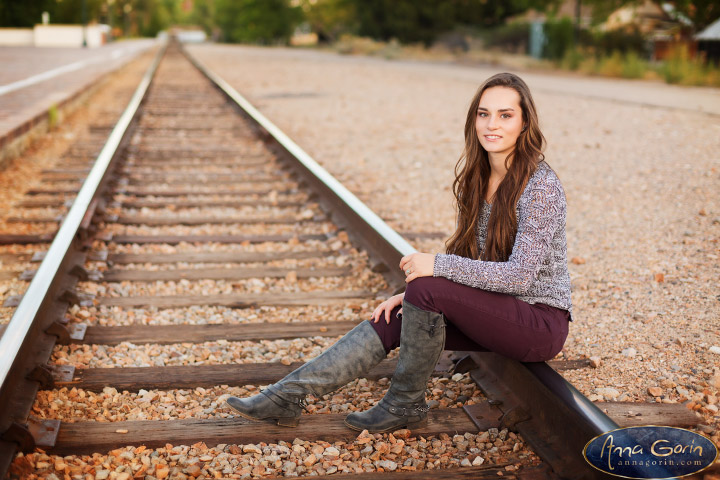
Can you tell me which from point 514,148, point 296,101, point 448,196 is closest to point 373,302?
point 514,148

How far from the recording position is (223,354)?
3125 mm

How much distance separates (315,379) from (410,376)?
33 cm

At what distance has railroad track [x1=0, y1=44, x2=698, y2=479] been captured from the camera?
Result: 7.60ft

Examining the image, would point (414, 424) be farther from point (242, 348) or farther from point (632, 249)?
point (632, 249)

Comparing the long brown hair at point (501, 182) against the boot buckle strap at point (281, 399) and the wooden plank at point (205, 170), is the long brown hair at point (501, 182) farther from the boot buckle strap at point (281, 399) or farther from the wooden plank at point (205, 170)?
the wooden plank at point (205, 170)

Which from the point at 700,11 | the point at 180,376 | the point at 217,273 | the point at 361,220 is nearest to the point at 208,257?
the point at 217,273

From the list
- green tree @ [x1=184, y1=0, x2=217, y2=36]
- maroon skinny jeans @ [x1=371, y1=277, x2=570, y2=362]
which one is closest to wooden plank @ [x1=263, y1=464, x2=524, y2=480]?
maroon skinny jeans @ [x1=371, y1=277, x2=570, y2=362]

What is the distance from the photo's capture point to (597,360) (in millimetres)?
3014

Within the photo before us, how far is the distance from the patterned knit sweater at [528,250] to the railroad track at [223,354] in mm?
336

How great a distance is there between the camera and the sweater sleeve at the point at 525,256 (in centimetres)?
237

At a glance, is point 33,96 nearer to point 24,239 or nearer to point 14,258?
point 24,239

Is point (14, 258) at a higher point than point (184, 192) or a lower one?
lower

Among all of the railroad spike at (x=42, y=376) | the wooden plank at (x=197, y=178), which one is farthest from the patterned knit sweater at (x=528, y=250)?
the wooden plank at (x=197, y=178)

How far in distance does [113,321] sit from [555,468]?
2.14 m
